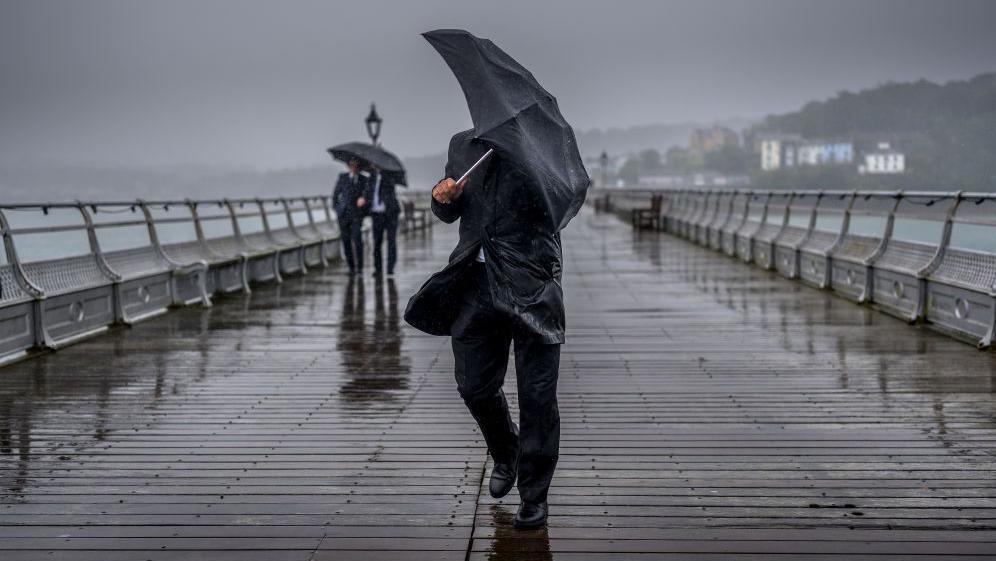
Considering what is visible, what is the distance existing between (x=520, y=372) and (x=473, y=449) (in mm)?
1558

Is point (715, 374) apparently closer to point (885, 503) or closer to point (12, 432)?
point (885, 503)

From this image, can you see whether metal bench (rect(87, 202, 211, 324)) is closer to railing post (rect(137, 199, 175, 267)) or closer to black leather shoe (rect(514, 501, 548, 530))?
railing post (rect(137, 199, 175, 267))

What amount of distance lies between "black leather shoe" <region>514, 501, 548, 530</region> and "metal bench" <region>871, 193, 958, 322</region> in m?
8.16

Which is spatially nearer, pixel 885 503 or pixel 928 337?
pixel 885 503

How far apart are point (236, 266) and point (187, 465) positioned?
35.6 feet

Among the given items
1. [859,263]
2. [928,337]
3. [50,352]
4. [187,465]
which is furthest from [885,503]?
[859,263]

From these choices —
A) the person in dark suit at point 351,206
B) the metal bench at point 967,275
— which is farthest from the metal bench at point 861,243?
the person in dark suit at point 351,206

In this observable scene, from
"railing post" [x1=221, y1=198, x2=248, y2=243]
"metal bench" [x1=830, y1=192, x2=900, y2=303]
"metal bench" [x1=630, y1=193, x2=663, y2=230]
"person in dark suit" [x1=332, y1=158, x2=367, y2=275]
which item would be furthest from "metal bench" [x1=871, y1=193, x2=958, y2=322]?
"metal bench" [x1=630, y1=193, x2=663, y2=230]

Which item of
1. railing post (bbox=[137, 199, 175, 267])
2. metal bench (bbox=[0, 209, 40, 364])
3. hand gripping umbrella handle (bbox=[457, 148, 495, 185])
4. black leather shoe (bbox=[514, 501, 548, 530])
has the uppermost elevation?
hand gripping umbrella handle (bbox=[457, 148, 495, 185])

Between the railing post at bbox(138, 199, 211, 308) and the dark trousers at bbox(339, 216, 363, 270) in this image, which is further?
the dark trousers at bbox(339, 216, 363, 270)

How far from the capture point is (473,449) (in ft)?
20.4

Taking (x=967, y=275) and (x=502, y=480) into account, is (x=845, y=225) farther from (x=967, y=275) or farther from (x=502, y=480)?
(x=502, y=480)

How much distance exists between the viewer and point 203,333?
38.0 feet

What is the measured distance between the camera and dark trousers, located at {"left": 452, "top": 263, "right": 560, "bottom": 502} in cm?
472
